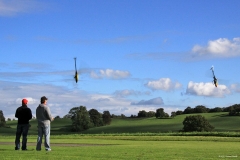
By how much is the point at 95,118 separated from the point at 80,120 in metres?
11.4

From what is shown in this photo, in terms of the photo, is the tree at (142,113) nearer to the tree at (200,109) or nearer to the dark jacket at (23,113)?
the tree at (200,109)

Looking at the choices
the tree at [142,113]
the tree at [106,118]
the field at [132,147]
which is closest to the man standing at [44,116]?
the field at [132,147]

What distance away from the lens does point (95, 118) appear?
13362 cm

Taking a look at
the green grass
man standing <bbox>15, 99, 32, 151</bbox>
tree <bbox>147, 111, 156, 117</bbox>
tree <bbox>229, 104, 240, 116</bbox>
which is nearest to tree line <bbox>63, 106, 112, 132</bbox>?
tree <bbox>147, 111, 156, 117</bbox>

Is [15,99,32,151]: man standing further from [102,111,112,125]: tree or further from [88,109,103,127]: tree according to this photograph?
[102,111,112,125]: tree

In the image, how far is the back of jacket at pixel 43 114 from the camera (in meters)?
21.8

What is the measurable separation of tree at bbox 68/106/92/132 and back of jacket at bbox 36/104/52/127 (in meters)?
100

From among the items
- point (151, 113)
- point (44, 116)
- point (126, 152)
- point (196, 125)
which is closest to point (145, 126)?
point (196, 125)

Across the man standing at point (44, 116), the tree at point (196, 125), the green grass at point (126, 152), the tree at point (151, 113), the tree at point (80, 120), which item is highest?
the tree at point (151, 113)

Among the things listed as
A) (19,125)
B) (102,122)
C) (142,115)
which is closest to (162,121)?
(102,122)

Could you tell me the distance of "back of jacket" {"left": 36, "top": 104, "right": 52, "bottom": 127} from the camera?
71.6 ft

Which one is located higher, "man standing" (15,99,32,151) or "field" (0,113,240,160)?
"man standing" (15,99,32,151)

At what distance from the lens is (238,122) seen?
416 feet

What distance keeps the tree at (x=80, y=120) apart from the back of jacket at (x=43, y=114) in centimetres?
10023
